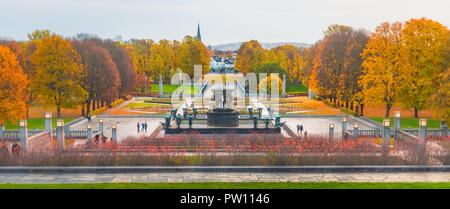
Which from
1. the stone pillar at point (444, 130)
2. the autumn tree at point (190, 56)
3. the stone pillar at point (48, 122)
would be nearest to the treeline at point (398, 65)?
the stone pillar at point (444, 130)

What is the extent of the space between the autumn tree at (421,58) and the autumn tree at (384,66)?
3.20ft

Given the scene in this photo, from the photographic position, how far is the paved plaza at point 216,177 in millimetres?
16188

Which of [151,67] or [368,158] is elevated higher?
[151,67]

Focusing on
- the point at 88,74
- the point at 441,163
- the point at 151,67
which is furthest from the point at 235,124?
the point at 151,67

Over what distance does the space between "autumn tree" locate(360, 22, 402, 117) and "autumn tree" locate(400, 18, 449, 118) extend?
0.97 meters

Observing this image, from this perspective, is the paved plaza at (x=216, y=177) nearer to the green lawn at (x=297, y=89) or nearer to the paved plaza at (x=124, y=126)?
the paved plaza at (x=124, y=126)

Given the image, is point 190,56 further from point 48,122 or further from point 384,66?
point 48,122

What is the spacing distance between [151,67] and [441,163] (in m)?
82.8

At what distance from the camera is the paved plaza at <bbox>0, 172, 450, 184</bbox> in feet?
53.1

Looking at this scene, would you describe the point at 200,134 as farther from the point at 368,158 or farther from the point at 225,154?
the point at 368,158

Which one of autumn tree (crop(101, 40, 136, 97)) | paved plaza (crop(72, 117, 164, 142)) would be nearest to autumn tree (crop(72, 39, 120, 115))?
paved plaza (crop(72, 117, 164, 142))

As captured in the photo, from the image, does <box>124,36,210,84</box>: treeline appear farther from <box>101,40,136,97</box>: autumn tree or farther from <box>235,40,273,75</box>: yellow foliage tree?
<box>101,40,136,97</box>: autumn tree

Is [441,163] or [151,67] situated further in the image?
[151,67]

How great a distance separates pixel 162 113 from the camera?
4431 centimetres
